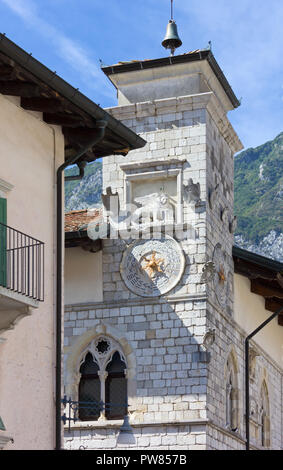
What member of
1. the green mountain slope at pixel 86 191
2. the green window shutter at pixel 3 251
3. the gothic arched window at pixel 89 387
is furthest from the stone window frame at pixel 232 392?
the green mountain slope at pixel 86 191

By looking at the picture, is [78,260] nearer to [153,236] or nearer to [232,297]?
[153,236]

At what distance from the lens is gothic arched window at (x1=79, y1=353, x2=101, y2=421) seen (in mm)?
24016

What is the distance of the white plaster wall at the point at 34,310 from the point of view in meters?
15.1

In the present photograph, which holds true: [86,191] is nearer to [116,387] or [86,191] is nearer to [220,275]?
[220,275]

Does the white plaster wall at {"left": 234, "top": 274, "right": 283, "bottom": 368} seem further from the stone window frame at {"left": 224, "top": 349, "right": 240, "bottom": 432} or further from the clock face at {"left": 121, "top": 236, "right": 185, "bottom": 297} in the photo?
the clock face at {"left": 121, "top": 236, "right": 185, "bottom": 297}

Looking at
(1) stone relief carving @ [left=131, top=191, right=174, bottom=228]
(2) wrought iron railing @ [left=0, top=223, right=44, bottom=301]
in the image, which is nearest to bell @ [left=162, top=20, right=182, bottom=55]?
(1) stone relief carving @ [left=131, top=191, right=174, bottom=228]

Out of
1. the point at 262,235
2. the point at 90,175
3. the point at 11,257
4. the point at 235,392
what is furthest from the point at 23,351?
the point at 90,175

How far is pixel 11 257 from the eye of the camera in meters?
15.3

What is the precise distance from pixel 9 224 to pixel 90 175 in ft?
345

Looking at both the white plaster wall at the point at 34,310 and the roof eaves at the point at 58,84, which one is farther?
the white plaster wall at the point at 34,310

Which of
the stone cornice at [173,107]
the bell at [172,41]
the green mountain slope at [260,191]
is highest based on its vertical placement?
the green mountain slope at [260,191]

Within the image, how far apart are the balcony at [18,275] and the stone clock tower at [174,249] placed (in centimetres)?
775

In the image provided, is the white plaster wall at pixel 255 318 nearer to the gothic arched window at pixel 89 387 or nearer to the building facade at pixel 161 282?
the building facade at pixel 161 282

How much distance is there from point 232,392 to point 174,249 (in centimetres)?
384
